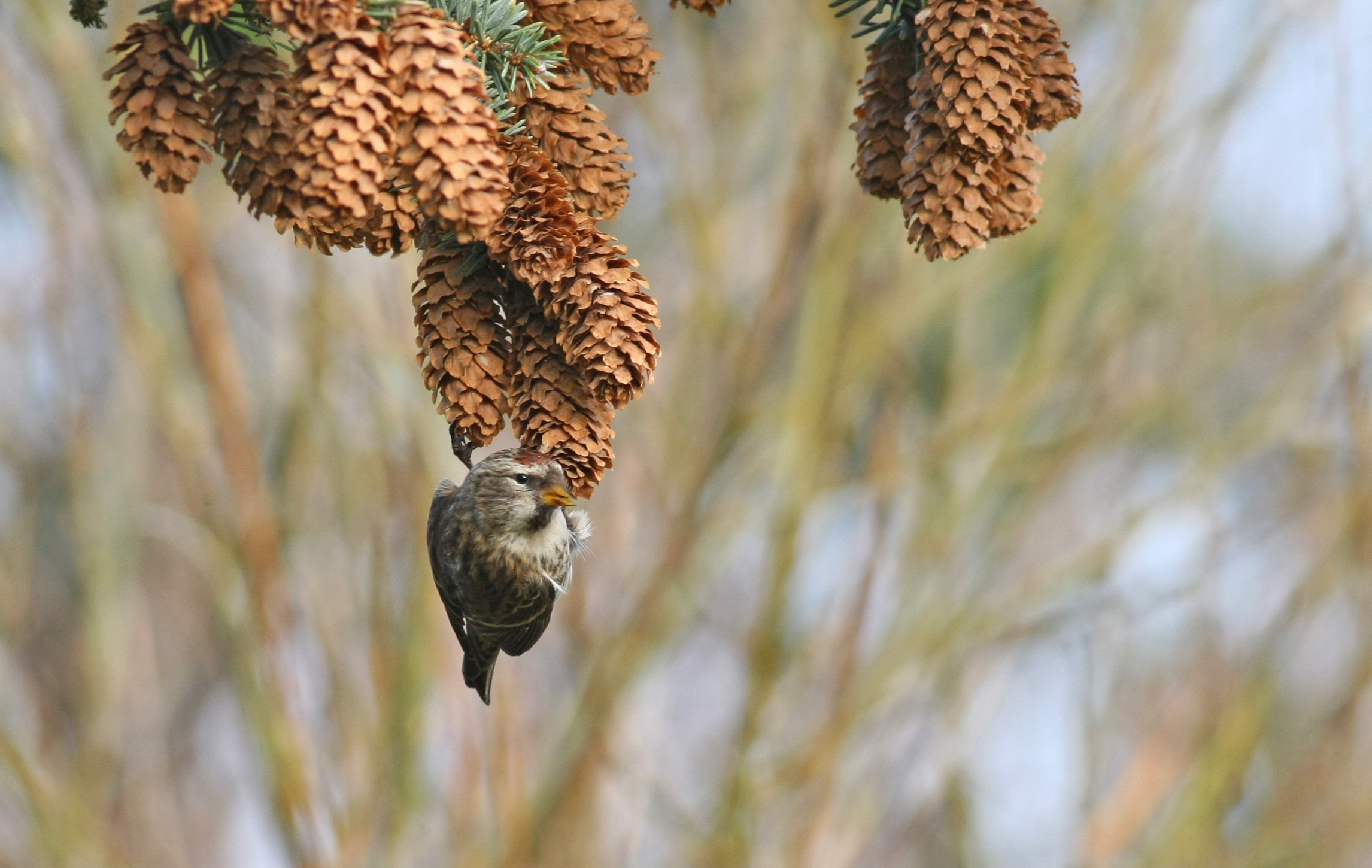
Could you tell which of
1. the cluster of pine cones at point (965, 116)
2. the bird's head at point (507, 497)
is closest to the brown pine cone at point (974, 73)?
the cluster of pine cones at point (965, 116)

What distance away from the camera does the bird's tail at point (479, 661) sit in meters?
2.03

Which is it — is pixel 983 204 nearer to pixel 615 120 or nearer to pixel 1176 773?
pixel 1176 773

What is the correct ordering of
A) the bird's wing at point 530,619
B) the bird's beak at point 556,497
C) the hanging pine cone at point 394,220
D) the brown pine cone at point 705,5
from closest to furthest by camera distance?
the hanging pine cone at point 394,220 < the brown pine cone at point 705,5 < the bird's beak at point 556,497 < the bird's wing at point 530,619

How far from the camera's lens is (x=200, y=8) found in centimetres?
89

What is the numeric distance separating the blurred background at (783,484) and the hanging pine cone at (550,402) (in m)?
2.48

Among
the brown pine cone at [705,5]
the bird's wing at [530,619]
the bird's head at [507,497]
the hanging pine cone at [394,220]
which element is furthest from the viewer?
the bird's wing at [530,619]

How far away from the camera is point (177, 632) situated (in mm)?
7352

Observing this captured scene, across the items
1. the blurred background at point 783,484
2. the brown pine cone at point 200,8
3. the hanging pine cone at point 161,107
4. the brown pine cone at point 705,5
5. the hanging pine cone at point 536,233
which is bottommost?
the hanging pine cone at point 536,233

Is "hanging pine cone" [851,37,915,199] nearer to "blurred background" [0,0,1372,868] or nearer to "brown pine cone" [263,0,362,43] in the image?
"brown pine cone" [263,0,362,43]

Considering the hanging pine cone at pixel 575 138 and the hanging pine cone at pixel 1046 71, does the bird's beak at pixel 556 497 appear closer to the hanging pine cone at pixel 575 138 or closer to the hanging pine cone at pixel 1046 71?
the hanging pine cone at pixel 575 138

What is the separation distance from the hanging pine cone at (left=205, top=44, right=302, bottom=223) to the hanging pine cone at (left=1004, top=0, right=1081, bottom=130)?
2.09ft

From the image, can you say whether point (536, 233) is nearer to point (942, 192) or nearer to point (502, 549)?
point (942, 192)

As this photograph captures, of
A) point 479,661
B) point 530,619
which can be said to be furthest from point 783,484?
point 530,619

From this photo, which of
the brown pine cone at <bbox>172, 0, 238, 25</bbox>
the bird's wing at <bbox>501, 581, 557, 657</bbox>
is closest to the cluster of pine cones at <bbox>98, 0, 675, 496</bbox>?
the brown pine cone at <bbox>172, 0, 238, 25</bbox>
